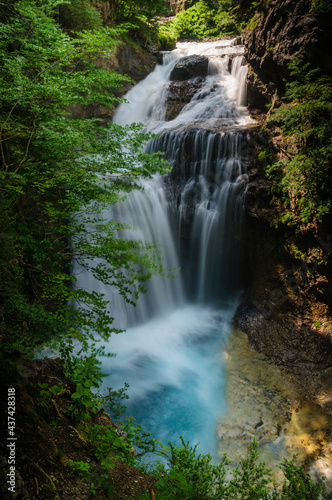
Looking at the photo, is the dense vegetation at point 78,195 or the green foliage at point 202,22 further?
the green foliage at point 202,22

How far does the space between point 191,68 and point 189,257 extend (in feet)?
33.0

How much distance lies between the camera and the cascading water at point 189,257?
6.86 meters

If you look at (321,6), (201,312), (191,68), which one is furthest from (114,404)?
(191,68)

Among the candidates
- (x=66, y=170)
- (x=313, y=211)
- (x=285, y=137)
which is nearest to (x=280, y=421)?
(x=313, y=211)

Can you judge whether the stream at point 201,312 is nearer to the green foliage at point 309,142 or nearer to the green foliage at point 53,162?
the green foliage at point 309,142

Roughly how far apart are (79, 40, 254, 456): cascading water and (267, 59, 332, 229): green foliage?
7.25ft

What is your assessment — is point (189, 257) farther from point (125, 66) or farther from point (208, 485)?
point (125, 66)

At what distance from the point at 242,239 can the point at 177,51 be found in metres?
14.2

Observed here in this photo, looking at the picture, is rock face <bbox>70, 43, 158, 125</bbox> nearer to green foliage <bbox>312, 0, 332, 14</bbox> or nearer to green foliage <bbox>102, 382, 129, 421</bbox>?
green foliage <bbox>312, 0, 332, 14</bbox>

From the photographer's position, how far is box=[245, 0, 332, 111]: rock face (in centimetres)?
643

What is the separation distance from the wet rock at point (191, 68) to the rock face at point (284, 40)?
16.6 ft

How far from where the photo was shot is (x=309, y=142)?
6.32 metres

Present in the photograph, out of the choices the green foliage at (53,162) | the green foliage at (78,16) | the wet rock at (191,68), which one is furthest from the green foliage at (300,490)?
the wet rock at (191,68)

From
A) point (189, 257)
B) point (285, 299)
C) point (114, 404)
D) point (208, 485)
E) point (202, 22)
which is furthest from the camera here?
point (202, 22)
